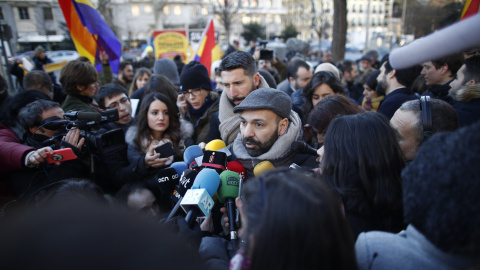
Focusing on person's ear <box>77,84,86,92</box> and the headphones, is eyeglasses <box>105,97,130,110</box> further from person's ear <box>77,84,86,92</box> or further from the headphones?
the headphones

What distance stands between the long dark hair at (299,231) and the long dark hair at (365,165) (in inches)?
20.5

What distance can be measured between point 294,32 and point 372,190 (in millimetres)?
33289

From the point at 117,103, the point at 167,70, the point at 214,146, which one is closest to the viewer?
the point at 214,146

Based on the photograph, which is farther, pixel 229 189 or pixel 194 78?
pixel 194 78

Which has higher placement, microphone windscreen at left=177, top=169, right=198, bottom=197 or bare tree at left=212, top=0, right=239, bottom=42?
bare tree at left=212, top=0, right=239, bottom=42

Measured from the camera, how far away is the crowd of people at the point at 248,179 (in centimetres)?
78

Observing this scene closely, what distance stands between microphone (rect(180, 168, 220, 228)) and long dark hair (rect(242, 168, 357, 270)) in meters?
0.67

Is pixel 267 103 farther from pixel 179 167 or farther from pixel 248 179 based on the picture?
pixel 179 167

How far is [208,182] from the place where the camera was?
173 cm

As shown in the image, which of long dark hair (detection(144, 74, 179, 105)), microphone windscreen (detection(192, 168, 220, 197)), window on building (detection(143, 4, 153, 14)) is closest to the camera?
microphone windscreen (detection(192, 168, 220, 197))

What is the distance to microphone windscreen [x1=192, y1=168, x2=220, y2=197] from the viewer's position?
1.70 metres

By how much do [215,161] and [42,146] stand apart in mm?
1573

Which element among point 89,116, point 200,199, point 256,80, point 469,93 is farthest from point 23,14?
point 469,93

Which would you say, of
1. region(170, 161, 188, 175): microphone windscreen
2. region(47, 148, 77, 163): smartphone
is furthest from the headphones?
region(47, 148, 77, 163): smartphone
